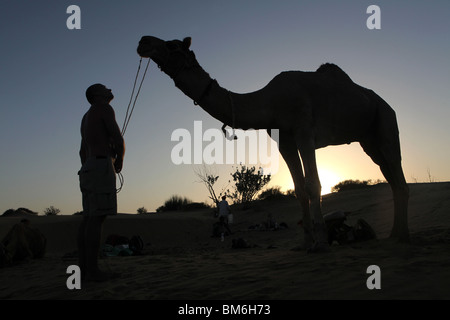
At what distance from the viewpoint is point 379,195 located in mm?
21688

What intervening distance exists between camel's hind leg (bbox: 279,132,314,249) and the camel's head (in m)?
2.44

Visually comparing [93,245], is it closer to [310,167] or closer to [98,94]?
[98,94]

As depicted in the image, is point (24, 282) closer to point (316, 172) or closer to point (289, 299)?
point (289, 299)

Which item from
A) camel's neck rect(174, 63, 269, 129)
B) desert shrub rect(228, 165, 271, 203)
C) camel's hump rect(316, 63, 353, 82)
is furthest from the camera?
desert shrub rect(228, 165, 271, 203)

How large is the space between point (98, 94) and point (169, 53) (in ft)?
4.39

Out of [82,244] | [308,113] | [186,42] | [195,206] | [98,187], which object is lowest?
[195,206]

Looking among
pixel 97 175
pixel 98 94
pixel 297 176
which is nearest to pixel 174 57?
pixel 98 94

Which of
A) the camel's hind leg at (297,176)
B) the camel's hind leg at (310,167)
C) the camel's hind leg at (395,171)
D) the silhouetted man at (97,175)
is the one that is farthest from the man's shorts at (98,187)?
the camel's hind leg at (395,171)

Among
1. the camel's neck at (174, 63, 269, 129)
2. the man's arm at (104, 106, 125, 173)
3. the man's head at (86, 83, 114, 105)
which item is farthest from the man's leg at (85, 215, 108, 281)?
the camel's neck at (174, 63, 269, 129)

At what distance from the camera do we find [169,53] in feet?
19.3

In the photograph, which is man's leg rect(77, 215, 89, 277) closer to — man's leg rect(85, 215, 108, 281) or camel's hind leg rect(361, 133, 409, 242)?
man's leg rect(85, 215, 108, 281)

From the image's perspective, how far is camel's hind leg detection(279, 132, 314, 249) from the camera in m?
7.34

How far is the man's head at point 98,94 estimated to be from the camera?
515cm
